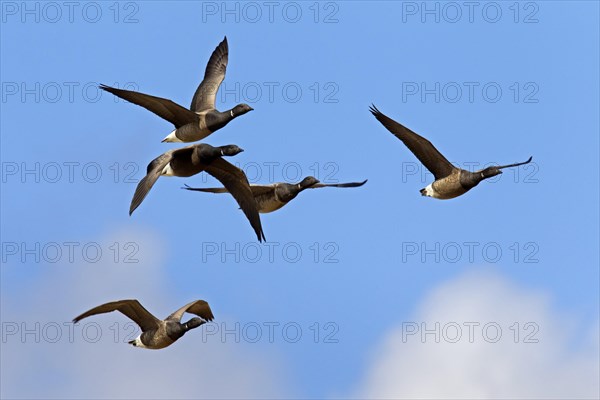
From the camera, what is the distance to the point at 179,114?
2689 centimetres

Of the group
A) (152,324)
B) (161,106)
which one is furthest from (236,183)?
(152,324)

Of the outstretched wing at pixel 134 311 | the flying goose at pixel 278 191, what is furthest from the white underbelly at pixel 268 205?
the outstretched wing at pixel 134 311

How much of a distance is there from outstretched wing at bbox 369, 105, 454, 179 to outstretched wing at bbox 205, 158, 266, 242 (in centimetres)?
331

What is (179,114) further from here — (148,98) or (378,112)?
(378,112)

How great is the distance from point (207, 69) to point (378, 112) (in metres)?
5.79

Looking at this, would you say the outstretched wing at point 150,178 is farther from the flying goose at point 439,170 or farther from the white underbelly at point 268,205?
the flying goose at point 439,170

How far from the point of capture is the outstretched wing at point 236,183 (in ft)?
92.1

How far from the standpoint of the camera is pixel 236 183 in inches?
1115

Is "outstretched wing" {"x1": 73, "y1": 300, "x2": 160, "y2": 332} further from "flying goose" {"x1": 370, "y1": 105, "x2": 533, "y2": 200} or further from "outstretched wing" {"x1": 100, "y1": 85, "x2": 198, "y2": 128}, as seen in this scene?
"flying goose" {"x1": 370, "y1": 105, "x2": 533, "y2": 200}

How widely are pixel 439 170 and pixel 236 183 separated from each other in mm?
4477

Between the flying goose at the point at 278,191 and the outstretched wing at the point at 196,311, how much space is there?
104 inches

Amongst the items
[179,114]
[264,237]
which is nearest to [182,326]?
[264,237]

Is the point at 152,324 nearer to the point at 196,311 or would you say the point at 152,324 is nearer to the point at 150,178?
the point at 196,311

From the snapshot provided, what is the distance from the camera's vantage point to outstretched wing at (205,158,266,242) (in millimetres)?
28062
